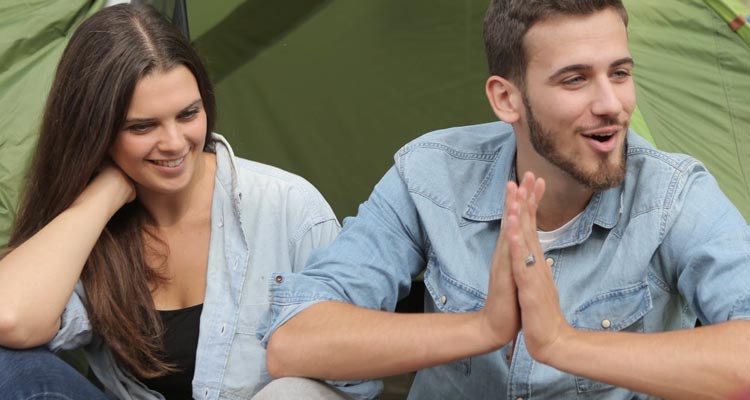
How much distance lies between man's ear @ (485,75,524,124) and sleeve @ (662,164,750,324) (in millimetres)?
263

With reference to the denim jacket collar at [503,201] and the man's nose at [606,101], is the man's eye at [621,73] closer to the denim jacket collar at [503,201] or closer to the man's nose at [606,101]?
the man's nose at [606,101]

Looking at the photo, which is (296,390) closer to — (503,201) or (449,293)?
(449,293)

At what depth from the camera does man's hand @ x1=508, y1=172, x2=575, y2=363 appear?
1.45 meters

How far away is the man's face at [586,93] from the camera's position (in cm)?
154

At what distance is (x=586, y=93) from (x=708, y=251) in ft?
0.90

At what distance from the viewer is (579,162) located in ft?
5.14

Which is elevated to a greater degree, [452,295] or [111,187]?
[111,187]

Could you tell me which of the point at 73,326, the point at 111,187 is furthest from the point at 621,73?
the point at 73,326

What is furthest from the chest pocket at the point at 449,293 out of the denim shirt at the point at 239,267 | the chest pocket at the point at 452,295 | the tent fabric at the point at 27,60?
the tent fabric at the point at 27,60

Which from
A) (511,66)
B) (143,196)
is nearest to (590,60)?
(511,66)

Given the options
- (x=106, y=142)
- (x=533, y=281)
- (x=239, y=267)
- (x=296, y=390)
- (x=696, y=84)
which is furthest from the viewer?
(x=696, y=84)

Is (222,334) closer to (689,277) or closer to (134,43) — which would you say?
(134,43)

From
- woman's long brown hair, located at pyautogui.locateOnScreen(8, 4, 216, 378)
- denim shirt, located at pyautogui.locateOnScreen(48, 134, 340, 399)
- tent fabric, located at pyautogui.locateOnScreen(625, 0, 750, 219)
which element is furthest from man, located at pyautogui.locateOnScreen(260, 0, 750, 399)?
tent fabric, located at pyautogui.locateOnScreen(625, 0, 750, 219)

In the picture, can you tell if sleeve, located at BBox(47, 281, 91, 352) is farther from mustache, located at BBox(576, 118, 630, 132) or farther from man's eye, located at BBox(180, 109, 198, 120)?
mustache, located at BBox(576, 118, 630, 132)
